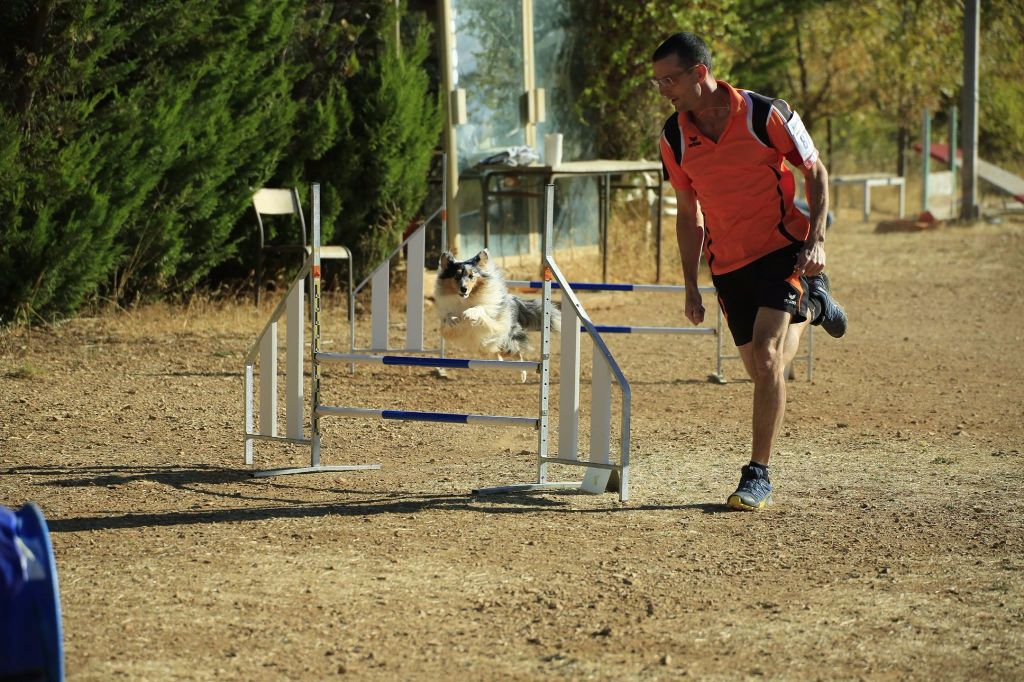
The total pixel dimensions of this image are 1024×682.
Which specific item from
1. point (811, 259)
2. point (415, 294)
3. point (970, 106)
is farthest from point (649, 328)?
point (970, 106)

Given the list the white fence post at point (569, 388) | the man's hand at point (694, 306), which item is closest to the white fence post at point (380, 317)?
the white fence post at point (569, 388)

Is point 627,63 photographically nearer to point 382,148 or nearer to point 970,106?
point 382,148

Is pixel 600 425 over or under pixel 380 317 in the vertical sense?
under

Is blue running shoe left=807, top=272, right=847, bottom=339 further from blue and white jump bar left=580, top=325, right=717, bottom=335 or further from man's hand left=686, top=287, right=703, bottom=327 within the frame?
blue and white jump bar left=580, top=325, right=717, bottom=335

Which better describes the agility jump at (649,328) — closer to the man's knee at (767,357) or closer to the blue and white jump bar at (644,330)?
the blue and white jump bar at (644,330)

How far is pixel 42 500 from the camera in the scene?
583cm

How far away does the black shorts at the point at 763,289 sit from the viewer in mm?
5621

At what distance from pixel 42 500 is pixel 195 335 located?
5.00 m

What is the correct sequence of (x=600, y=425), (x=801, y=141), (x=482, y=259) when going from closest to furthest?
1. (x=801, y=141)
2. (x=600, y=425)
3. (x=482, y=259)

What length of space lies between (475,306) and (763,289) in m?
3.77

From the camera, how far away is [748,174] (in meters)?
5.65

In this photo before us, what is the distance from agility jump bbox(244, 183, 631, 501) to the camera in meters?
6.02

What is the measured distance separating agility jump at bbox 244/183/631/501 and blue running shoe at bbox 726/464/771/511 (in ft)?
1.64

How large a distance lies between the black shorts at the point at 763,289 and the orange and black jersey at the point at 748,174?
0.04 meters
